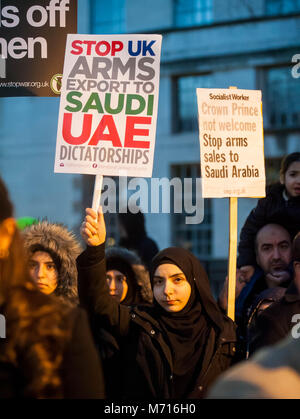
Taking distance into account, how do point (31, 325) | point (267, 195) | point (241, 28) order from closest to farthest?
point (31, 325) < point (267, 195) < point (241, 28)

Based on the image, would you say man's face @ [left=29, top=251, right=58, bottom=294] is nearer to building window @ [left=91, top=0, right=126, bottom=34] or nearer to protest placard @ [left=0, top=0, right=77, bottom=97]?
protest placard @ [left=0, top=0, right=77, bottom=97]

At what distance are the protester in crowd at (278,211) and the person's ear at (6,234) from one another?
3136mm

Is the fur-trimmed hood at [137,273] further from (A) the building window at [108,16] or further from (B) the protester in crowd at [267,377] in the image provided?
(A) the building window at [108,16]

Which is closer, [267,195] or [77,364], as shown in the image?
[77,364]

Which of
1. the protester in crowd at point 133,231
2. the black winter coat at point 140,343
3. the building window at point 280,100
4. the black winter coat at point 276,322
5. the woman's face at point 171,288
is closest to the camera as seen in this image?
the black winter coat at point 276,322

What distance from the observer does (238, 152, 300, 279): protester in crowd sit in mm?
5449

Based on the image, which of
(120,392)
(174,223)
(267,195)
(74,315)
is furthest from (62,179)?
(74,315)

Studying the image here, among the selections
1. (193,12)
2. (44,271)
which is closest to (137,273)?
(44,271)

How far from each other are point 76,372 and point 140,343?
1734mm

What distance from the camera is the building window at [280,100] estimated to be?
821 inches

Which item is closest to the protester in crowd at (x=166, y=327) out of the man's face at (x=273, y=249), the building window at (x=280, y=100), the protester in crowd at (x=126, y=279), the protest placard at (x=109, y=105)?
the protest placard at (x=109, y=105)

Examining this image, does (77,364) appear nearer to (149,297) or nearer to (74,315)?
Result: (74,315)

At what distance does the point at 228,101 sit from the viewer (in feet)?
16.8

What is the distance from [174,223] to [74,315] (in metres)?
19.4
